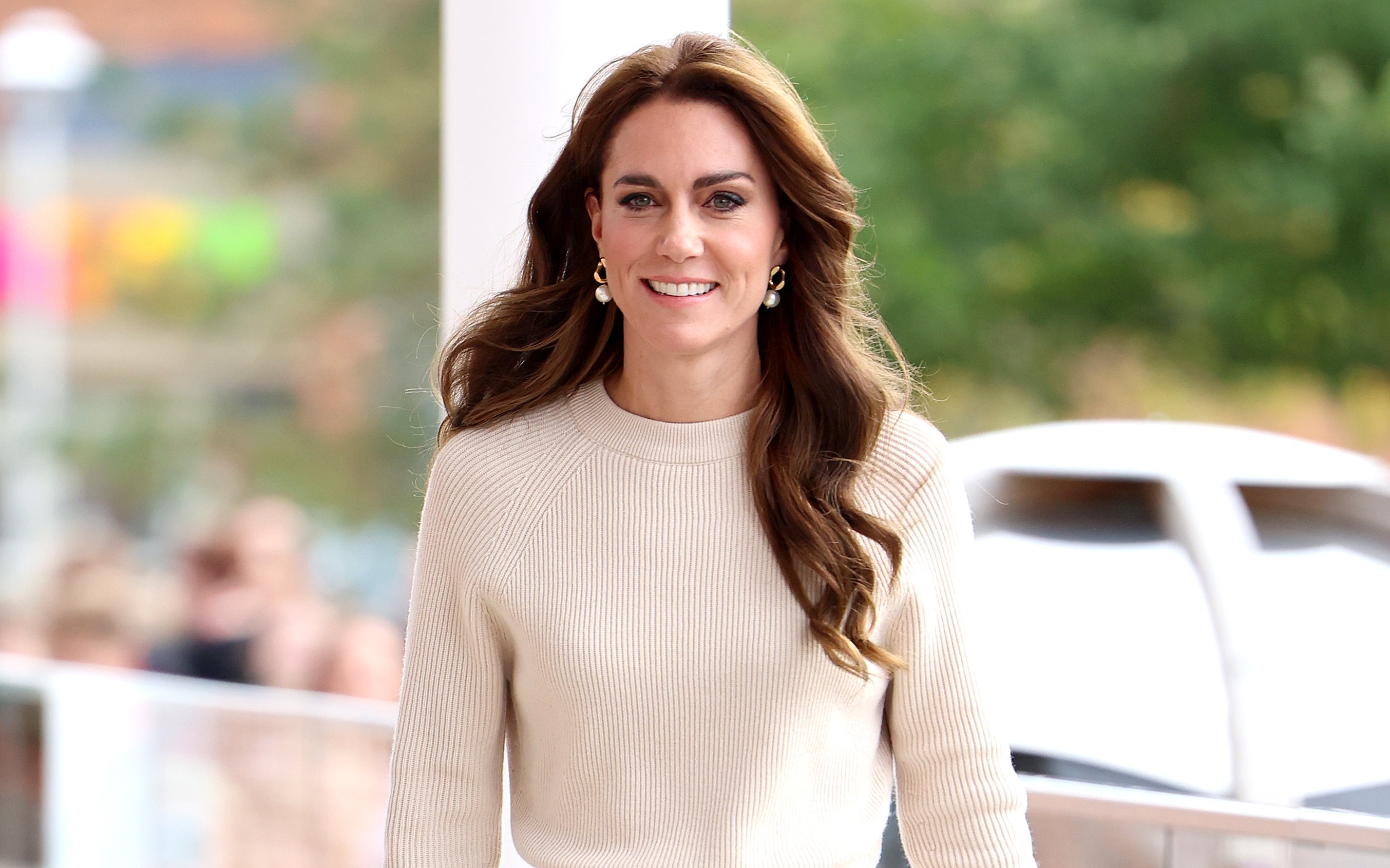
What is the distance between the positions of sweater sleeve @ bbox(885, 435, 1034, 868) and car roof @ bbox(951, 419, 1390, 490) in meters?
1.15

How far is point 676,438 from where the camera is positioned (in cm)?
158

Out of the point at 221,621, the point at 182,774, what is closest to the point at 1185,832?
the point at 182,774

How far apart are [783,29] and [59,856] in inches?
187

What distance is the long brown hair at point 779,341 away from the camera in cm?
150

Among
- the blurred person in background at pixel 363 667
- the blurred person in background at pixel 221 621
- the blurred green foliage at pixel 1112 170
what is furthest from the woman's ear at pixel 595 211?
the blurred green foliage at pixel 1112 170

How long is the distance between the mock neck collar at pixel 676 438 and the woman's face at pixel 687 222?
11 cm

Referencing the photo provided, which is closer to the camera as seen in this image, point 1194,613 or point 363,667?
point 1194,613

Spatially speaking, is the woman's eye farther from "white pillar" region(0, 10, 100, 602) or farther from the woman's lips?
"white pillar" region(0, 10, 100, 602)

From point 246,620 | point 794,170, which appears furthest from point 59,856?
point 794,170

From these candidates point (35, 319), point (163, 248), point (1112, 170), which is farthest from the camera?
point (163, 248)

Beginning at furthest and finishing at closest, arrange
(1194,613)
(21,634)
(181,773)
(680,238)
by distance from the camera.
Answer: (21,634)
(181,773)
(1194,613)
(680,238)

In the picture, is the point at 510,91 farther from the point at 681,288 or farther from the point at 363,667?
the point at 363,667

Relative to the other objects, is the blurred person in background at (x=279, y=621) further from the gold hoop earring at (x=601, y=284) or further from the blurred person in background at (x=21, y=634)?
the gold hoop earring at (x=601, y=284)

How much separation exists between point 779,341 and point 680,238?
0.73ft
